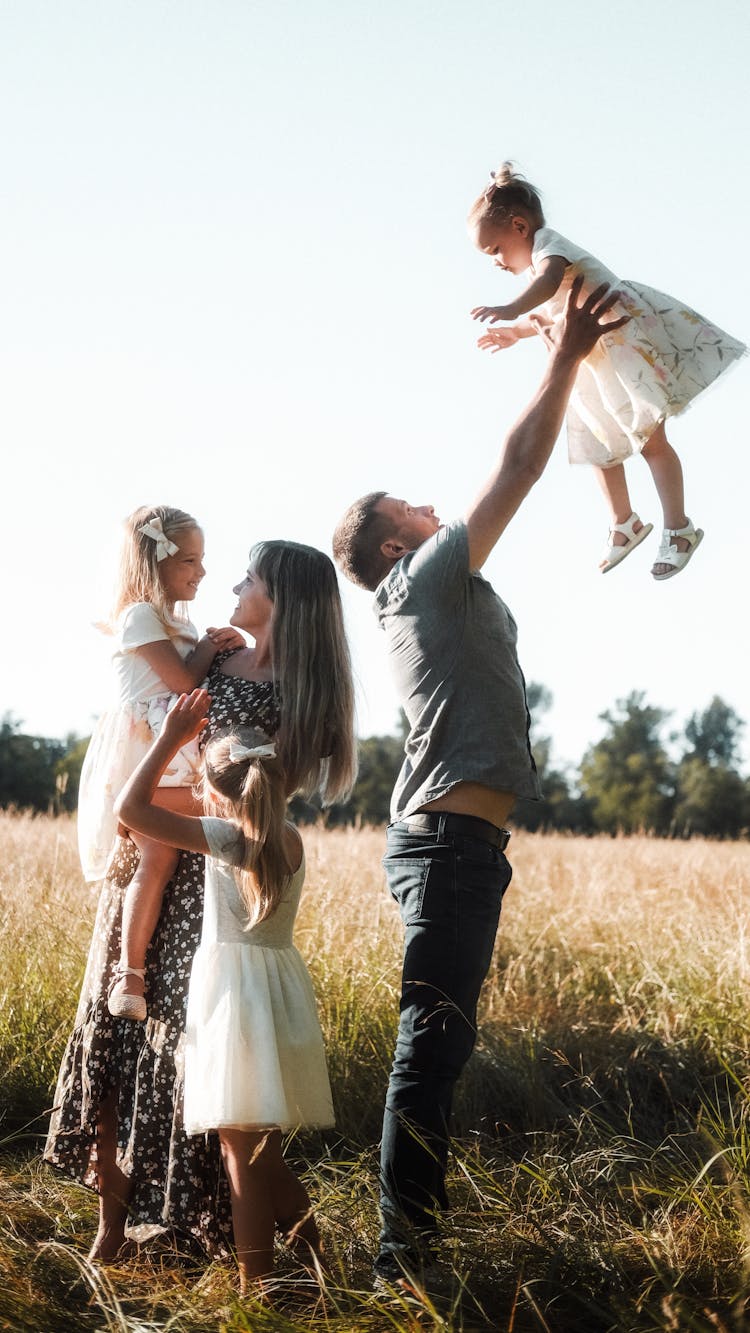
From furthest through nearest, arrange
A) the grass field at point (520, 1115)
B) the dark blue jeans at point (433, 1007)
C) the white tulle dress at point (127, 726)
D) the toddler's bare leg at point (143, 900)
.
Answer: the white tulle dress at point (127, 726) < the toddler's bare leg at point (143, 900) < the dark blue jeans at point (433, 1007) < the grass field at point (520, 1115)

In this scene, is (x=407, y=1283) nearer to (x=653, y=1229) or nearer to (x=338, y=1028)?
(x=653, y=1229)

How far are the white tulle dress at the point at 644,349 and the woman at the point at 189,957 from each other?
0.92 metres

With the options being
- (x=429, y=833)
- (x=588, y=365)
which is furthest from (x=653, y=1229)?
(x=588, y=365)

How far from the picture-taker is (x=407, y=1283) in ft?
8.64

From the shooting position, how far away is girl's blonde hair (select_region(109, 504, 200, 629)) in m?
3.56

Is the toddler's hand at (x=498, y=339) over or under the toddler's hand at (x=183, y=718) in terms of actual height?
over

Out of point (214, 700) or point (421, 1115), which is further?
point (214, 700)

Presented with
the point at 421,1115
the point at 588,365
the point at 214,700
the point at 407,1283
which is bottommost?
the point at 407,1283

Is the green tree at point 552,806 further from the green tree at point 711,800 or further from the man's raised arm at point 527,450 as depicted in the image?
the man's raised arm at point 527,450

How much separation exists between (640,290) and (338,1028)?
113 inches

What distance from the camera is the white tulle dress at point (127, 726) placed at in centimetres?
346

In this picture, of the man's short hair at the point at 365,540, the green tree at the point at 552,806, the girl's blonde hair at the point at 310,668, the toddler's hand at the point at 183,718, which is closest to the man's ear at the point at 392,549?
the man's short hair at the point at 365,540

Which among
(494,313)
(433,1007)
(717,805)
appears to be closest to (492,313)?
(494,313)

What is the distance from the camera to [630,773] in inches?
2272
